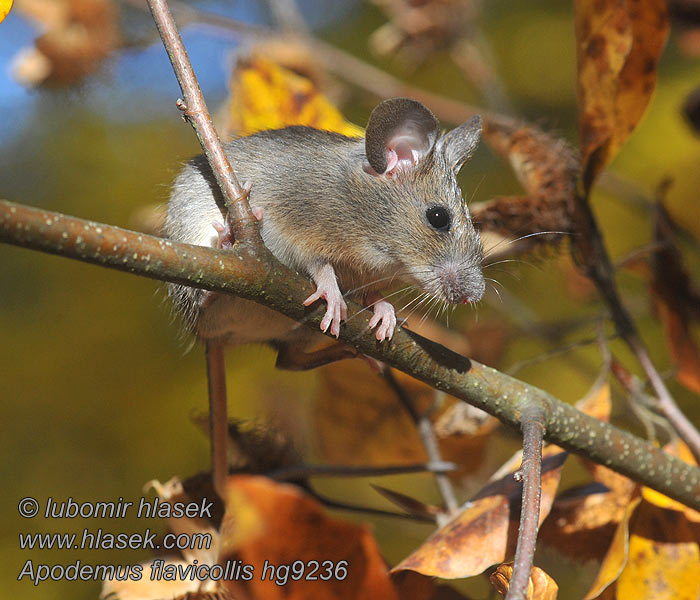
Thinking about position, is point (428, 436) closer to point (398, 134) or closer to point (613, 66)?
point (398, 134)

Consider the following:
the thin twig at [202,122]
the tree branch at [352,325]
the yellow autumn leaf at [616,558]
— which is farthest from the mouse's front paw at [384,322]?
the yellow autumn leaf at [616,558]

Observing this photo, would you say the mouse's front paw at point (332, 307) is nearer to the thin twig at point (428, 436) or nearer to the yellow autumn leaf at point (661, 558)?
the thin twig at point (428, 436)

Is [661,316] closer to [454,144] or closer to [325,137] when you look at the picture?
[454,144]

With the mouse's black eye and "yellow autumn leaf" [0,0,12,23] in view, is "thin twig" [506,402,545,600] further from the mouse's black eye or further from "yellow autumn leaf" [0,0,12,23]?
"yellow autumn leaf" [0,0,12,23]

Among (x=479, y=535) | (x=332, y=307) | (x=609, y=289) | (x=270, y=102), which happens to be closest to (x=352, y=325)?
(x=332, y=307)

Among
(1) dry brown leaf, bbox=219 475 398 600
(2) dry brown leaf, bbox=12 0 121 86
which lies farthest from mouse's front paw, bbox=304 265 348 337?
(2) dry brown leaf, bbox=12 0 121 86

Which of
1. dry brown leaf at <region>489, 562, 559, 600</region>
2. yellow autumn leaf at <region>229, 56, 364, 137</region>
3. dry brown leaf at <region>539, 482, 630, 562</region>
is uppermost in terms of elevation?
yellow autumn leaf at <region>229, 56, 364, 137</region>
